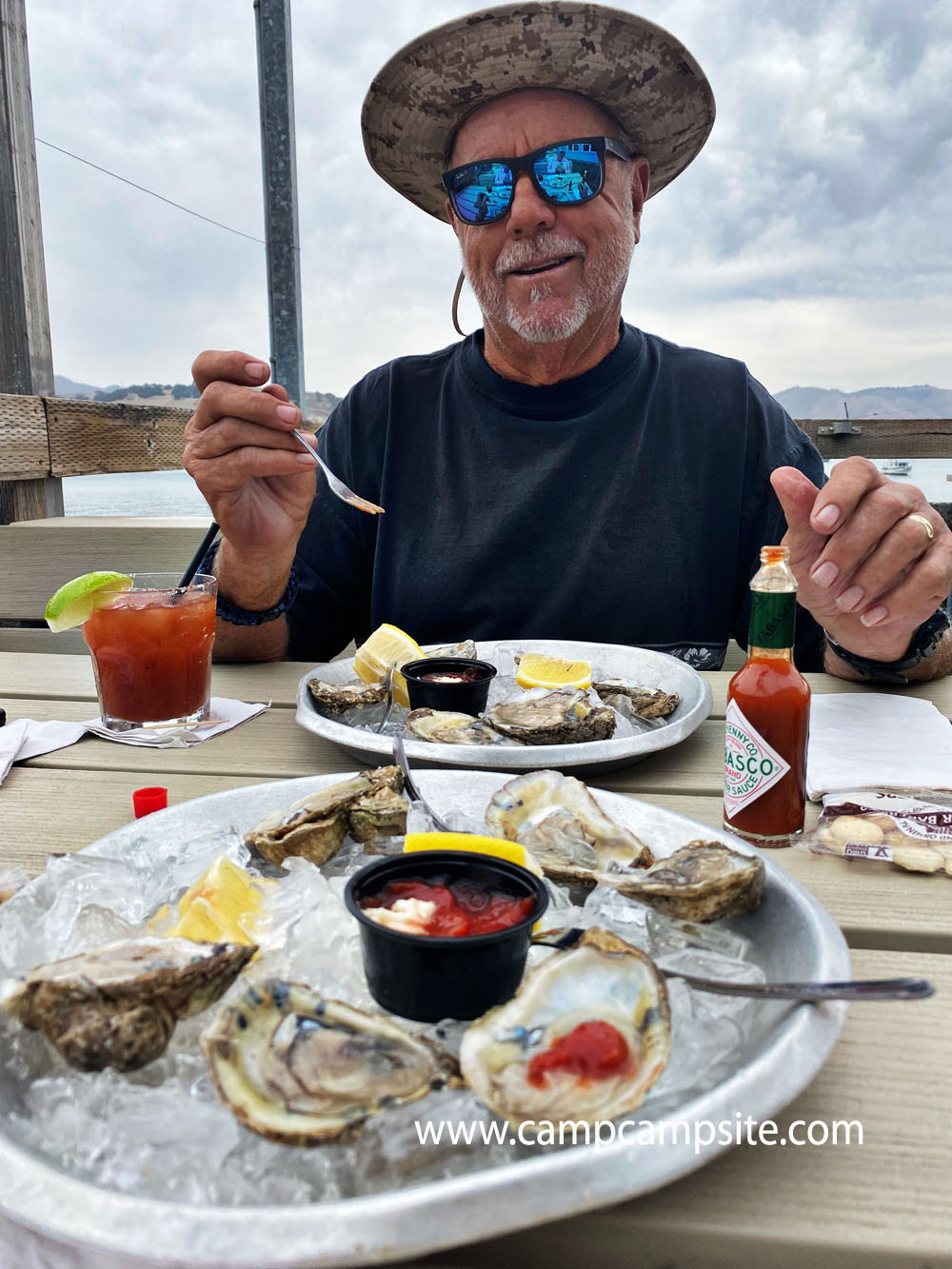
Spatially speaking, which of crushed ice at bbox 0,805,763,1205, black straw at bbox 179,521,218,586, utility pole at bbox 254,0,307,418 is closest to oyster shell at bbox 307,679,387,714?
black straw at bbox 179,521,218,586

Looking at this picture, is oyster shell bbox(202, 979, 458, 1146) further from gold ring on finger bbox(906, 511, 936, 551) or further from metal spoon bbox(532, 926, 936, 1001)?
gold ring on finger bbox(906, 511, 936, 551)

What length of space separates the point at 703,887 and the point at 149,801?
27.9 inches

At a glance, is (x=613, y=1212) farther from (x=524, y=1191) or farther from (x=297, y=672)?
(x=297, y=672)

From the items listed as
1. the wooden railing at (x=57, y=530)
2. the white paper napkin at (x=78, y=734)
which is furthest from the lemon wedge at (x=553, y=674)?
the wooden railing at (x=57, y=530)

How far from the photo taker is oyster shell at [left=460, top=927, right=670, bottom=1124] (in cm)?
55

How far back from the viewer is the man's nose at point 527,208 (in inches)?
90.3

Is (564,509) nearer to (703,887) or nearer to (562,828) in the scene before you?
(562,828)

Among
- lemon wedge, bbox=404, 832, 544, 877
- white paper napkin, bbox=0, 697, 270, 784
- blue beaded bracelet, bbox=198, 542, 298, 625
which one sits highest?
blue beaded bracelet, bbox=198, 542, 298, 625

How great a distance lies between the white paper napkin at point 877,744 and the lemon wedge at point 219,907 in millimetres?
761

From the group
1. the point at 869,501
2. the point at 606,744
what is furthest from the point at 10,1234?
the point at 869,501

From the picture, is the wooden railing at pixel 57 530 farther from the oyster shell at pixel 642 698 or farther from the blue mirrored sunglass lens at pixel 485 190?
the oyster shell at pixel 642 698

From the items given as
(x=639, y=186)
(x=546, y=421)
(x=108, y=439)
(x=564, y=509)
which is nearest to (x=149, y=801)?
(x=564, y=509)

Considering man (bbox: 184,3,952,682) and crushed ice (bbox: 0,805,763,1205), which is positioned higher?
man (bbox: 184,3,952,682)

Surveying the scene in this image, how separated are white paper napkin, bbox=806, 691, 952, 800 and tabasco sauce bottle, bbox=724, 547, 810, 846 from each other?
183 mm
